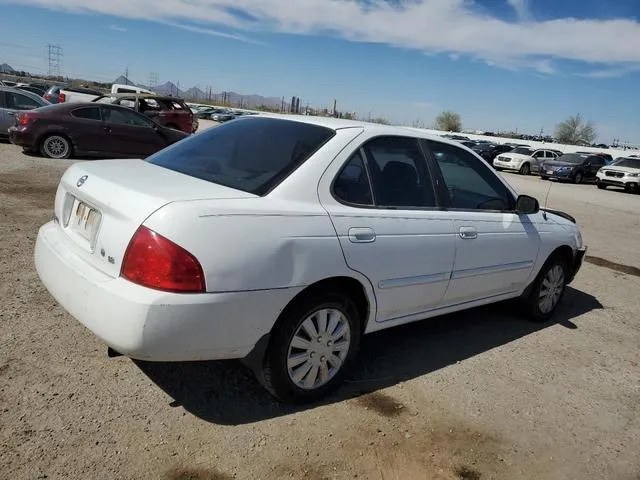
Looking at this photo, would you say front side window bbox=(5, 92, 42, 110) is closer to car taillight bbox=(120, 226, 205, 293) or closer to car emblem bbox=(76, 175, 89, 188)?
car emblem bbox=(76, 175, 89, 188)

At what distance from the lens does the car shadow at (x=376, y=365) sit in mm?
3074

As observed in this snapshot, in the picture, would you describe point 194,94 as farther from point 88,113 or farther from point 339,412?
point 339,412

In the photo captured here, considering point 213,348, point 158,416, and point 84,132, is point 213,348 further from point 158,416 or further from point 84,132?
point 84,132

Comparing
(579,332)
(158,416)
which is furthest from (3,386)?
(579,332)

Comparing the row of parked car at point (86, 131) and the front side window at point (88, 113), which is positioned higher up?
the front side window at point (88, 113)

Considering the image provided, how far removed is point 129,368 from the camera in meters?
3.33

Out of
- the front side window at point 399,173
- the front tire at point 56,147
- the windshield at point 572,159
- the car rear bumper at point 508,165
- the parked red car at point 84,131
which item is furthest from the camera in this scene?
the car rear bumper at point 508,165

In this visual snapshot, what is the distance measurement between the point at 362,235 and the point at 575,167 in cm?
2784

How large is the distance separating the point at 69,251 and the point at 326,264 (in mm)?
1417

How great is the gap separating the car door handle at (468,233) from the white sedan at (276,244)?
1 cm

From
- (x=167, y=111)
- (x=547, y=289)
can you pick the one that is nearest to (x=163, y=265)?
(x=547, y=289)

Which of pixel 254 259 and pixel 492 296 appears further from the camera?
pixel 492 296

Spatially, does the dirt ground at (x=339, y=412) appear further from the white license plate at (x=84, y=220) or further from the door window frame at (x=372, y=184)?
the door window frame at (x=372, y=184)

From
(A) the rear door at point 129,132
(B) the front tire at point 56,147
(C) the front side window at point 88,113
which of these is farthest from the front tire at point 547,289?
(B) the front tire at point 56,147
